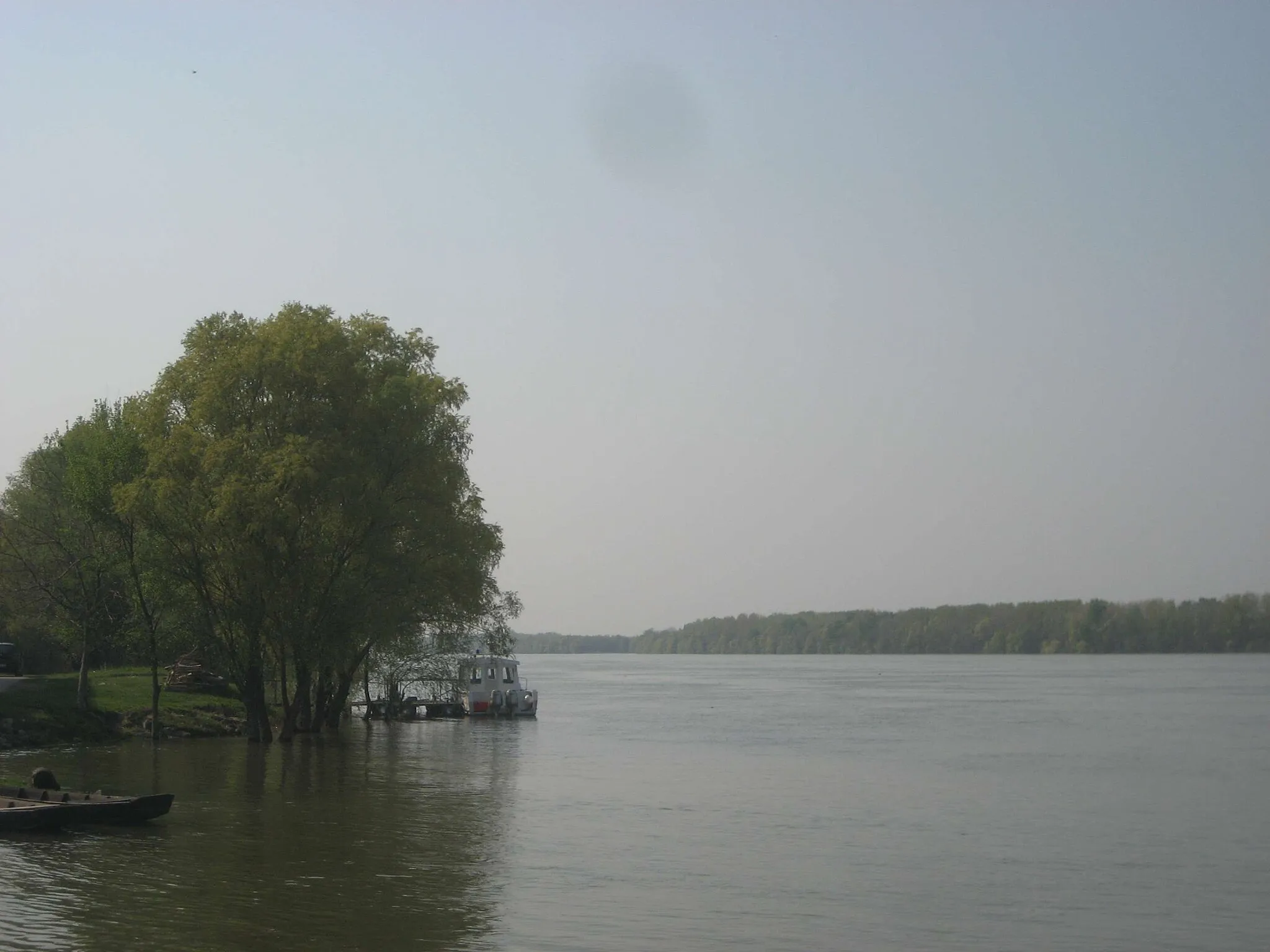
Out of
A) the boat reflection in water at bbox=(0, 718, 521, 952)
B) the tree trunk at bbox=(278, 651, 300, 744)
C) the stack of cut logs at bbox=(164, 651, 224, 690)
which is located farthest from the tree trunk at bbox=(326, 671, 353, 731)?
the boat reflection in water at bbox=(0, 718, 521, 952)

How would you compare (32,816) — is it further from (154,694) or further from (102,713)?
(102,713)

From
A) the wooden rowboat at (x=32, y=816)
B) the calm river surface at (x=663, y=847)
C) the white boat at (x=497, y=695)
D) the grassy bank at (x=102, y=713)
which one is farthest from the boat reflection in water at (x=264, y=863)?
the white boat at (x=497, y=695)

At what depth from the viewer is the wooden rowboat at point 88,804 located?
1028 inches

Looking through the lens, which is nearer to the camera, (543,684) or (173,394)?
(173,394)

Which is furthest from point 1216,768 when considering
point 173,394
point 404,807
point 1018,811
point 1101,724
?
point 173,394

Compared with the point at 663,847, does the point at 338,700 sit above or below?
above

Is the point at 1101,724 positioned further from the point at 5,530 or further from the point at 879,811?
the point at 5,530

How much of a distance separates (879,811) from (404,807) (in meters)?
12.5

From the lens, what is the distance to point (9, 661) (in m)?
64.1

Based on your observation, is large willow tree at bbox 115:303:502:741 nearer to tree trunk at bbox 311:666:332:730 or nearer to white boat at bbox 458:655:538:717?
tree trunk at bbox 311:666:332:730

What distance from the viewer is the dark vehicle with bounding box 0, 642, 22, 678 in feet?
210

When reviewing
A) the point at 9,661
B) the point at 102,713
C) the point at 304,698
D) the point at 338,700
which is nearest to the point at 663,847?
the point at 304,698

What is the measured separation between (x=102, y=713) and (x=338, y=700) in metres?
11.1

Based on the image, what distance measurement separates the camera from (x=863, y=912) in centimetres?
2242
